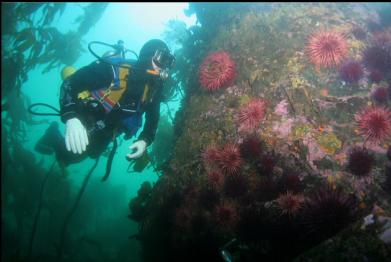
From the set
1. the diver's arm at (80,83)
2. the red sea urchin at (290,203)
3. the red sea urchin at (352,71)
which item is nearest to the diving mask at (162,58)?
the diver's arm at (80,83)

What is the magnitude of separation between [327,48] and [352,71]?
0.65 meters

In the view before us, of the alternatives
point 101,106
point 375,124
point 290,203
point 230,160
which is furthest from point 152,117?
point 375,124

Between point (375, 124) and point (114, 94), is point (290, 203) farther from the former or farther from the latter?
point (114, 94)

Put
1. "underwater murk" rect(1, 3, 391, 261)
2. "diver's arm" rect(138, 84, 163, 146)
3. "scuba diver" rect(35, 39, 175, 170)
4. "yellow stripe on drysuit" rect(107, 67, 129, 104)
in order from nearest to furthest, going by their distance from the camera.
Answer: "underwater murk" rect(1, 3, 391, 261)
"scuba diver" rect(35, 39, 175, 170)
"yellow stripe on drysuit" rect(107, 67, 129, 104)
"diver's arm" rect(138, 84, 163, 146)

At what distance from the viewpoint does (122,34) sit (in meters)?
83.9

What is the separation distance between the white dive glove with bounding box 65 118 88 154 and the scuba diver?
7 cm

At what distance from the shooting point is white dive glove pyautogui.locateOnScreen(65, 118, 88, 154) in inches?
200

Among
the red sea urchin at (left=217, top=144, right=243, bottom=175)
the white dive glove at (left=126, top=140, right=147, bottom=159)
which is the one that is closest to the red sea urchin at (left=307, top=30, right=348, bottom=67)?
the red sea urchin at (left=217, top=144, right=243, bottom=175)

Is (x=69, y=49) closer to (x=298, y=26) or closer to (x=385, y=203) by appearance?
(x=298, y=26)

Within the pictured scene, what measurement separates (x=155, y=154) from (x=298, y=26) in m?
7.76

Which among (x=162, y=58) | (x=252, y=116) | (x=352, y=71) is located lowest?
(x=252, y=116)

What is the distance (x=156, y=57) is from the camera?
6188 mm

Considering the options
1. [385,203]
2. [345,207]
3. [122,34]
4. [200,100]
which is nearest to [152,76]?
[200,100]

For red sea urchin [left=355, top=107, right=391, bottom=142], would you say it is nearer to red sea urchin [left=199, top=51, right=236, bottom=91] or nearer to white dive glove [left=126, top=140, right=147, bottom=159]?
red sea urchin [left=199, top=51, right=236, bottom=91]
